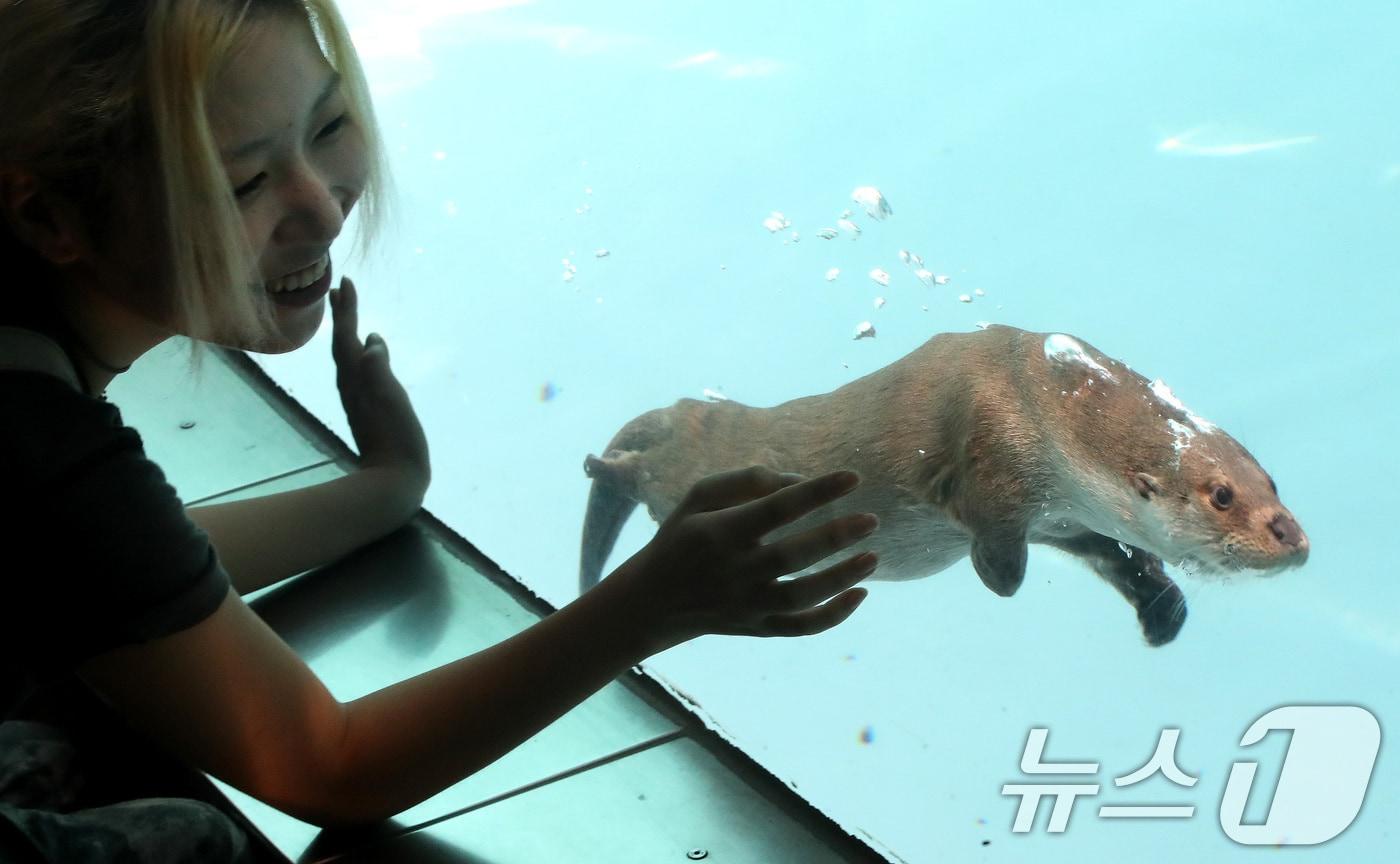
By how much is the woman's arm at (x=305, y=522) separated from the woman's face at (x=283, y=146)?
391 millimetres

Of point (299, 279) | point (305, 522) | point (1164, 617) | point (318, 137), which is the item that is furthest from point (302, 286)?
point (1164, 617)

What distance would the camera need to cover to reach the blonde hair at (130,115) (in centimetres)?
92

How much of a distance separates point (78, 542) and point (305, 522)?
0.61m

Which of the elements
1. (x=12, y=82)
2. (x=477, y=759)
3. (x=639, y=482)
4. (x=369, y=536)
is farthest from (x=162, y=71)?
(x=639, y=482)

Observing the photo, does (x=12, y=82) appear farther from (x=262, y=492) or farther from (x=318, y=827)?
(x=262, y=492)

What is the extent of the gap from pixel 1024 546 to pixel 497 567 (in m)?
0.63

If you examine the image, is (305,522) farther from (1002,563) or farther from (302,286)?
(1002,563)

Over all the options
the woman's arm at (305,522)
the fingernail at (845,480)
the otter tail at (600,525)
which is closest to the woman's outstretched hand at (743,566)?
the fingernail at (845,480)

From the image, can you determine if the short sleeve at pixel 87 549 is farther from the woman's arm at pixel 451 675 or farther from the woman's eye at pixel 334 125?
the woman's eye at pixel 334 125

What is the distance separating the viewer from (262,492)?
1.72 meters

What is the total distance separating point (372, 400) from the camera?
1.64 meters

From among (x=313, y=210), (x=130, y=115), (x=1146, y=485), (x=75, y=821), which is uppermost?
(x=130, y=115)

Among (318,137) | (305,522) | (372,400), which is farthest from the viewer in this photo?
(372,400)

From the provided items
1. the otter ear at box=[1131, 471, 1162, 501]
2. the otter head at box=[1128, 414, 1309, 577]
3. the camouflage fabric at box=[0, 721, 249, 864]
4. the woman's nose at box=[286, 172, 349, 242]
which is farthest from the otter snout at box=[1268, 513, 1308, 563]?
the camouflage fabric at box=[0, 721, 249, 864]
